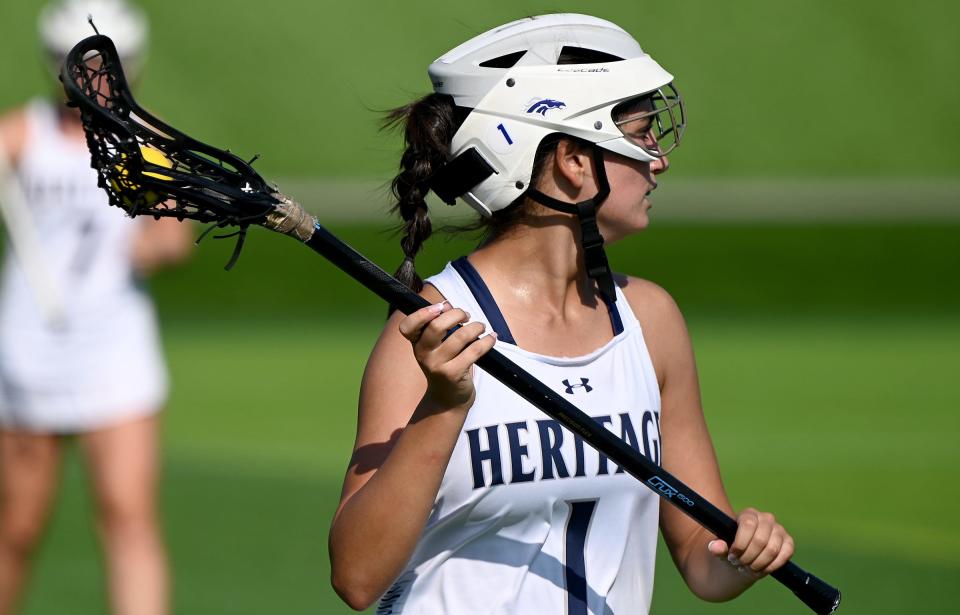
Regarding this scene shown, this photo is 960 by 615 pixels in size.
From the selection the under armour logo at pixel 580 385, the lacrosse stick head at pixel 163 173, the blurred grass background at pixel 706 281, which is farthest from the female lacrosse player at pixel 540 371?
the blurred grass background at pixel 706 281

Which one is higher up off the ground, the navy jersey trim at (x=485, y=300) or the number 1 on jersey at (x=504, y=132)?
the number 1 on jersey at (x=504, y=132)

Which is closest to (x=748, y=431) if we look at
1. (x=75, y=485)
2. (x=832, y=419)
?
(x=832, y=419)

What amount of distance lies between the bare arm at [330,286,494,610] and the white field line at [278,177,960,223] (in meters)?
13.2

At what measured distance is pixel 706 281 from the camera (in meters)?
17.0

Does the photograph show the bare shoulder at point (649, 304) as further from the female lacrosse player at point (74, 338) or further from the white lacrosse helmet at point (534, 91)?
the female lacrosse player at point (74, 338)

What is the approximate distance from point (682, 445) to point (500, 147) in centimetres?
87

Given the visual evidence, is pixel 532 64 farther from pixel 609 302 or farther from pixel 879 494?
pixel 879 494

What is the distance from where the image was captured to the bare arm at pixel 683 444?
3.56m

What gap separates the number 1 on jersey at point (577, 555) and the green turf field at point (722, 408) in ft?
12.1

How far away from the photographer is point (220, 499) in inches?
358

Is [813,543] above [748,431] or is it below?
below

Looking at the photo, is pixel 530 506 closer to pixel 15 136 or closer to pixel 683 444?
pixel 683 444

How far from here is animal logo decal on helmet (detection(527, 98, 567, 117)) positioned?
11.1ft

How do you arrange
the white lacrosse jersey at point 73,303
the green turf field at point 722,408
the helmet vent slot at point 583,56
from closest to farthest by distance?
the helmet vent slot at point 583,56 < the white lacrosse jersey at point 73,303 < the green turf field at point 722,408
